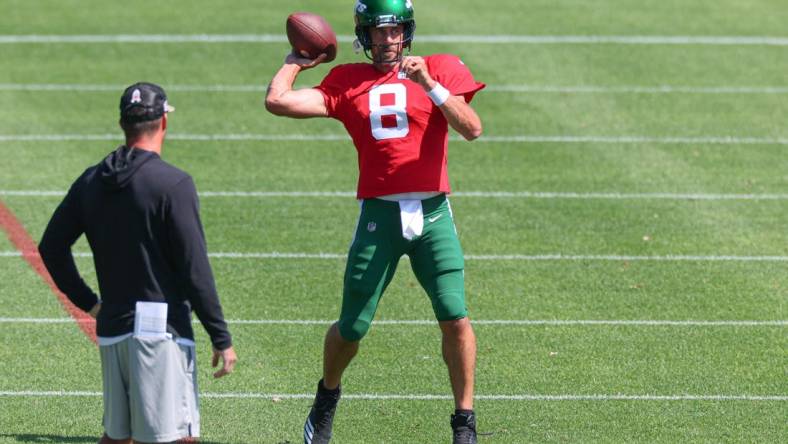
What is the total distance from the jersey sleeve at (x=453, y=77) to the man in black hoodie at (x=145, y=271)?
1889 mm

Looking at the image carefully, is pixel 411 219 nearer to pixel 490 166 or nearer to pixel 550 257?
pixel 550 257

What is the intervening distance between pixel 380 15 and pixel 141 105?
1.82m

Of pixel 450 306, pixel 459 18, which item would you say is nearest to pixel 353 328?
pixel 450 306

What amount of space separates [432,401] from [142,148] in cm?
302

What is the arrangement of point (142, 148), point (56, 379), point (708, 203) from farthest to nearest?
point (708, 203), point (56, 379), point (142, 148)

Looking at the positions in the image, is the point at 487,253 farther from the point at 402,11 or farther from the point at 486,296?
the point at 402,11

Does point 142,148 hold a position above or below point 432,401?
above

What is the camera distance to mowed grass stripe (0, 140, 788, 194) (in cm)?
1259

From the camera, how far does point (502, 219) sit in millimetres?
11797

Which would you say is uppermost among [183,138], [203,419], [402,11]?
[402,11]

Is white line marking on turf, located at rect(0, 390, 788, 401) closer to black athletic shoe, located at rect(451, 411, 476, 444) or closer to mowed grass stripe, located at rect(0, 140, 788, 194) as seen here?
black athletic shoe, located at rect(451, 411, 476, 444)

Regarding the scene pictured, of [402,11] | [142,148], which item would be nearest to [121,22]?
[402,11]

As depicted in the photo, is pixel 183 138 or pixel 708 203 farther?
pixel 183 138

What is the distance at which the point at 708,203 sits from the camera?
39.8ft
